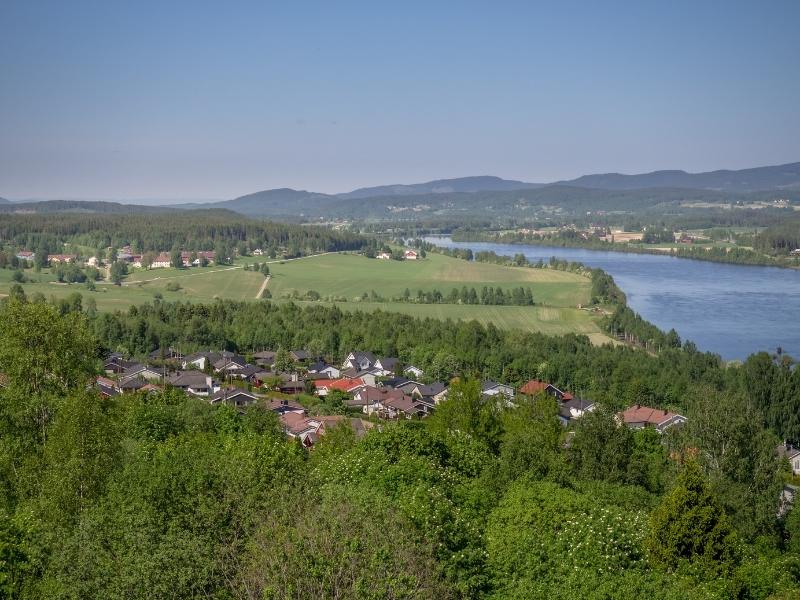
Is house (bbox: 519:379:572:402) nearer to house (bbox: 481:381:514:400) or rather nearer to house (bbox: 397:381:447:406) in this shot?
house (bbox: 481:381:514:400)

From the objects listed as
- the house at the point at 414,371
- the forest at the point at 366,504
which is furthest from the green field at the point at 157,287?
the forest at the point at 366,504

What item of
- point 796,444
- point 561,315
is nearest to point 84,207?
point 561,315

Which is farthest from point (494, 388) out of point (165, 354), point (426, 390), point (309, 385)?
point (165, 354)

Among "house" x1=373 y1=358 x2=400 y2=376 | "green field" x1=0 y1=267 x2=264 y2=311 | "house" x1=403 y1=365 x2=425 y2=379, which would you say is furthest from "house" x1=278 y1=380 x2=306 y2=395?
"green field" x1=0 y1=267 x2=264 y2=311

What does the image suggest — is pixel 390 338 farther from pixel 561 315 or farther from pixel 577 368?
pixel 561 315

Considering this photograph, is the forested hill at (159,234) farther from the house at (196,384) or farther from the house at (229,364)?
the house at (196,384)

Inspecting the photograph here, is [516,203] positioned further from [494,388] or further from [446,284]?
[494,388]
